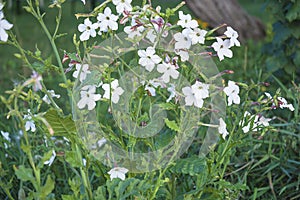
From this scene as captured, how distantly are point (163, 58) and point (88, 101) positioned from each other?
0.75 ft

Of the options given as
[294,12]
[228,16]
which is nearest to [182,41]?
[294,12]

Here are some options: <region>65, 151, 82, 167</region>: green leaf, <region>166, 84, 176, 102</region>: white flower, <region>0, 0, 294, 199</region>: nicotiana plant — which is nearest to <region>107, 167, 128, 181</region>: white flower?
<region>0, 0, 294, 199</region>: nicotiana plant

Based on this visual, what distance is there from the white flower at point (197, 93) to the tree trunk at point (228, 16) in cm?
234

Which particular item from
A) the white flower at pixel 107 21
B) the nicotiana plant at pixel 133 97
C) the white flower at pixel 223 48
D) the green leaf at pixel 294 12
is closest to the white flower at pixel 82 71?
the nicotiana plant at pixel 133 97

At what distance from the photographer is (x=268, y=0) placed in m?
2.98

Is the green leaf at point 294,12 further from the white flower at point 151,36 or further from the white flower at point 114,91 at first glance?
the white flower at point 114,91

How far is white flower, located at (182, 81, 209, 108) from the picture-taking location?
50.0 inches

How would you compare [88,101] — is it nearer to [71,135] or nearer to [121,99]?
[71,135]

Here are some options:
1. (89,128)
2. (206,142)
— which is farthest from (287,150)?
(89,128)

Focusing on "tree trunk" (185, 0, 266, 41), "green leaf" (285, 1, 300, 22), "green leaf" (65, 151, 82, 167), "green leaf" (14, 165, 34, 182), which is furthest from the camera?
"tree trunk" (185, 0, 266, 41)

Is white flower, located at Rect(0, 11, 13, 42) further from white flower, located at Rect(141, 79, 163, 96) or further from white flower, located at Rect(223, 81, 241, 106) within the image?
white flower, located at Rect(223, 81, 241, 106)

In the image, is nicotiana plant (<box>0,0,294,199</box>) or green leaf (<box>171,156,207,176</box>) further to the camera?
green leaf (<box>171,156,207,176</box>)

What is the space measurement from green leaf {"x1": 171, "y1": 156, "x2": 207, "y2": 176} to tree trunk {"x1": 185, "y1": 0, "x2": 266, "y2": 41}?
87.2 inches

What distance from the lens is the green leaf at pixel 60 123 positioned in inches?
50.3
